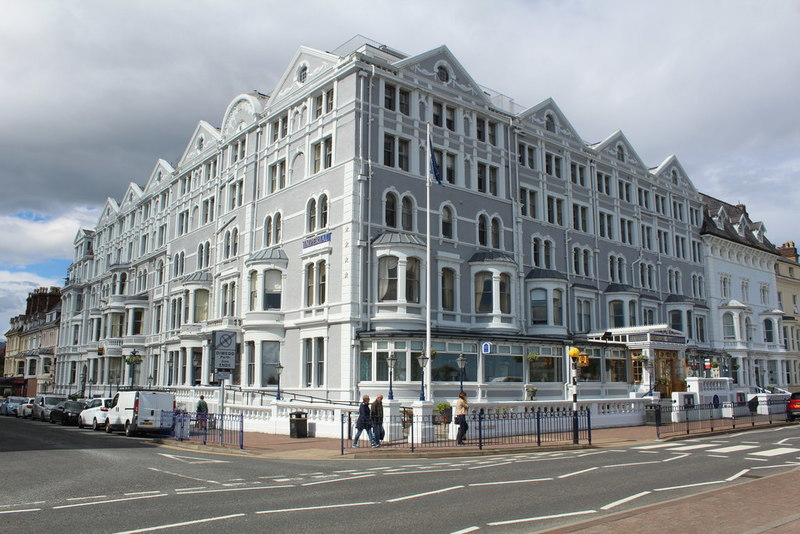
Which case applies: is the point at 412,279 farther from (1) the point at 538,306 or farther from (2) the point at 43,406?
(2) the point at 43,406

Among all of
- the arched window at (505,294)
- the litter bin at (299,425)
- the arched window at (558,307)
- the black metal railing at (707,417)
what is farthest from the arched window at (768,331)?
the litter bin at (299,425)

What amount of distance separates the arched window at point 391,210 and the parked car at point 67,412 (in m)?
19.4

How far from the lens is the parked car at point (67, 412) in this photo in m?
36.4

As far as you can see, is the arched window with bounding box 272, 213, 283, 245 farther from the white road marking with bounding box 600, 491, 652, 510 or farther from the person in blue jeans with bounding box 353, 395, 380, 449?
the white road marking with bounding box 600, 491, 652, 510

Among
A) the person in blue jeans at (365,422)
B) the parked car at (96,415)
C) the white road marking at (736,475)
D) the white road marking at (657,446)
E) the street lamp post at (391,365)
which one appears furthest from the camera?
the parked car at (96,415)

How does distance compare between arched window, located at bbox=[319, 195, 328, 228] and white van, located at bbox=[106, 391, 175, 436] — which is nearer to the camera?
white van, located at bbox=[106, 391, 175, 436]

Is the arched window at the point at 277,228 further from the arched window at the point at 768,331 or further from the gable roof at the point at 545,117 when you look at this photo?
the arched window at the point at 768,331

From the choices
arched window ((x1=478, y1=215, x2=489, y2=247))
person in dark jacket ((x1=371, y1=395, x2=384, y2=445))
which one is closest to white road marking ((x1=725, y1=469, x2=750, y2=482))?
person in dark jacket ((x1=371, y1=395, x2=384, y2=445))

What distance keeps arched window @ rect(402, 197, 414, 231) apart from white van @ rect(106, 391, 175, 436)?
14277mm

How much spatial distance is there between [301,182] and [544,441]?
20006mm

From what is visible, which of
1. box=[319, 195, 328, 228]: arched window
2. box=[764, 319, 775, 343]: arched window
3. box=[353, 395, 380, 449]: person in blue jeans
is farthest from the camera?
box=[764, 319, 775, 343]: arched window

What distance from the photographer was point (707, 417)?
117 feet

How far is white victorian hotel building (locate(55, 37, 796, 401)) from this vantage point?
33031mm

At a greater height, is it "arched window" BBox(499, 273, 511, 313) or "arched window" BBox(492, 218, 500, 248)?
"arched window" BBox(492, 218, 500, 248)
